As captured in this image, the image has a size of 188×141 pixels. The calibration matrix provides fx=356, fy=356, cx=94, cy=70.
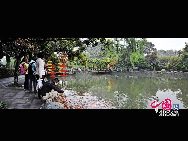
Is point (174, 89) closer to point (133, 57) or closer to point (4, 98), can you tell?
point (133, 57)

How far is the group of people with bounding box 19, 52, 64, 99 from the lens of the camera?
5.52 m

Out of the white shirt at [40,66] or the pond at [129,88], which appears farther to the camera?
the white shirt at [40,66]

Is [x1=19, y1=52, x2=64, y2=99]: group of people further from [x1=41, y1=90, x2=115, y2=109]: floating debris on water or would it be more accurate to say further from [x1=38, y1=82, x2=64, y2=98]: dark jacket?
[x1=41, y1=90, x2=115, y2=109]: floating debris on water

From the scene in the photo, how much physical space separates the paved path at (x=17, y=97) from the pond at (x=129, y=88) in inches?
22.6

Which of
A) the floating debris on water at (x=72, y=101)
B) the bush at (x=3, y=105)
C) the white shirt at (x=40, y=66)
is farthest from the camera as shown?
the white shirt at (x=40, y=66)

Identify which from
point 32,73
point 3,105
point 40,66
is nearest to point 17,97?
point 3,105

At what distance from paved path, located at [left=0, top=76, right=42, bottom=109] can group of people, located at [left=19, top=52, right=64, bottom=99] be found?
3.5 inches

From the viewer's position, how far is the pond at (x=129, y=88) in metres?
5.25

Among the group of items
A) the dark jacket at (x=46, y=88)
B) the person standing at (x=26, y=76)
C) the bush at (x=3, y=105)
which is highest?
the person standing at (x=26, y=76)

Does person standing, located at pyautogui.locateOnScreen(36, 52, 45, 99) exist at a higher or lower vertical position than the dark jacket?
higher

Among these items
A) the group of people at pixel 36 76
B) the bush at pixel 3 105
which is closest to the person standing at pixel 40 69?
the group of people at pixel 36 76

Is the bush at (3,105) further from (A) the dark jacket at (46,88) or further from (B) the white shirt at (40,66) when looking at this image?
(B) the white shirt at (40,66)

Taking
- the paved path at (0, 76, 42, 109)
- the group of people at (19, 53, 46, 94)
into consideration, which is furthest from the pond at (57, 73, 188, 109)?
the paved path at (0, 76, 42, 109)

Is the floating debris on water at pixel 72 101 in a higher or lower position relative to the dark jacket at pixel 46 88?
lower
